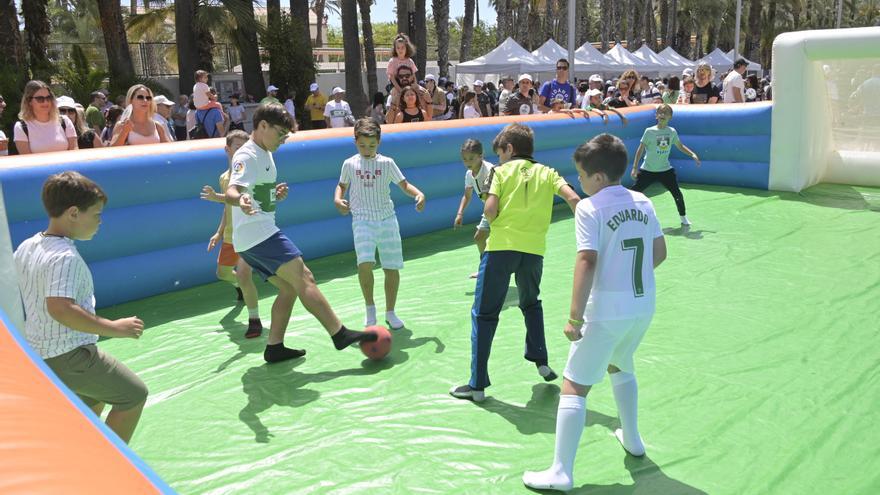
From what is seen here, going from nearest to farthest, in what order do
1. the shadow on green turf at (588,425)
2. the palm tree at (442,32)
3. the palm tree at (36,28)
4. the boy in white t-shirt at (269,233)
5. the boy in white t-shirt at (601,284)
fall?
the boy in white t-shirt at (601,284) < the shadow on green turf at (588,425) < the boy in white t-shirt at (269,233) < the palm tree at (36,28) < the palm tree at (442,32)

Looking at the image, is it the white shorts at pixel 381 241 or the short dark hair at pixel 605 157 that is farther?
the white shorts at pixel 381 241

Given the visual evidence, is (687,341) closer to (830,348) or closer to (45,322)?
(830,348)

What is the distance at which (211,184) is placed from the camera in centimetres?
657

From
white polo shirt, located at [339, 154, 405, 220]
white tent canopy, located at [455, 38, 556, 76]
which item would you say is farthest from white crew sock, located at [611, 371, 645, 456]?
white tent canopy, located at [455, 38, 556, 76]

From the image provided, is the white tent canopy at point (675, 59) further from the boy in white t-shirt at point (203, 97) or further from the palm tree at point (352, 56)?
the boy in white t-shirt at point (203, 97)

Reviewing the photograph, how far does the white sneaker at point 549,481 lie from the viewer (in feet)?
10.6

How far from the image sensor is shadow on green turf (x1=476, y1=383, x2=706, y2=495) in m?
3.29

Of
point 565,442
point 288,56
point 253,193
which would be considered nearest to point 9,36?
point 288,56

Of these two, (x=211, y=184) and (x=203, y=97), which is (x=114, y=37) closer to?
(x=203, y=97)

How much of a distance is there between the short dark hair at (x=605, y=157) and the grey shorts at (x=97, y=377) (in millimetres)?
2107

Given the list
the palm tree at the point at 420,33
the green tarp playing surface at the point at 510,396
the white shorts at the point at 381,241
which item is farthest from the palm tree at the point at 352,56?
the white shorts at the point at 381,241

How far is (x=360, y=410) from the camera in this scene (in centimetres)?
415

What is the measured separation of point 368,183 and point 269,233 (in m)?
1.03

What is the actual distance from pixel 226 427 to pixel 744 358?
316 centimetres
